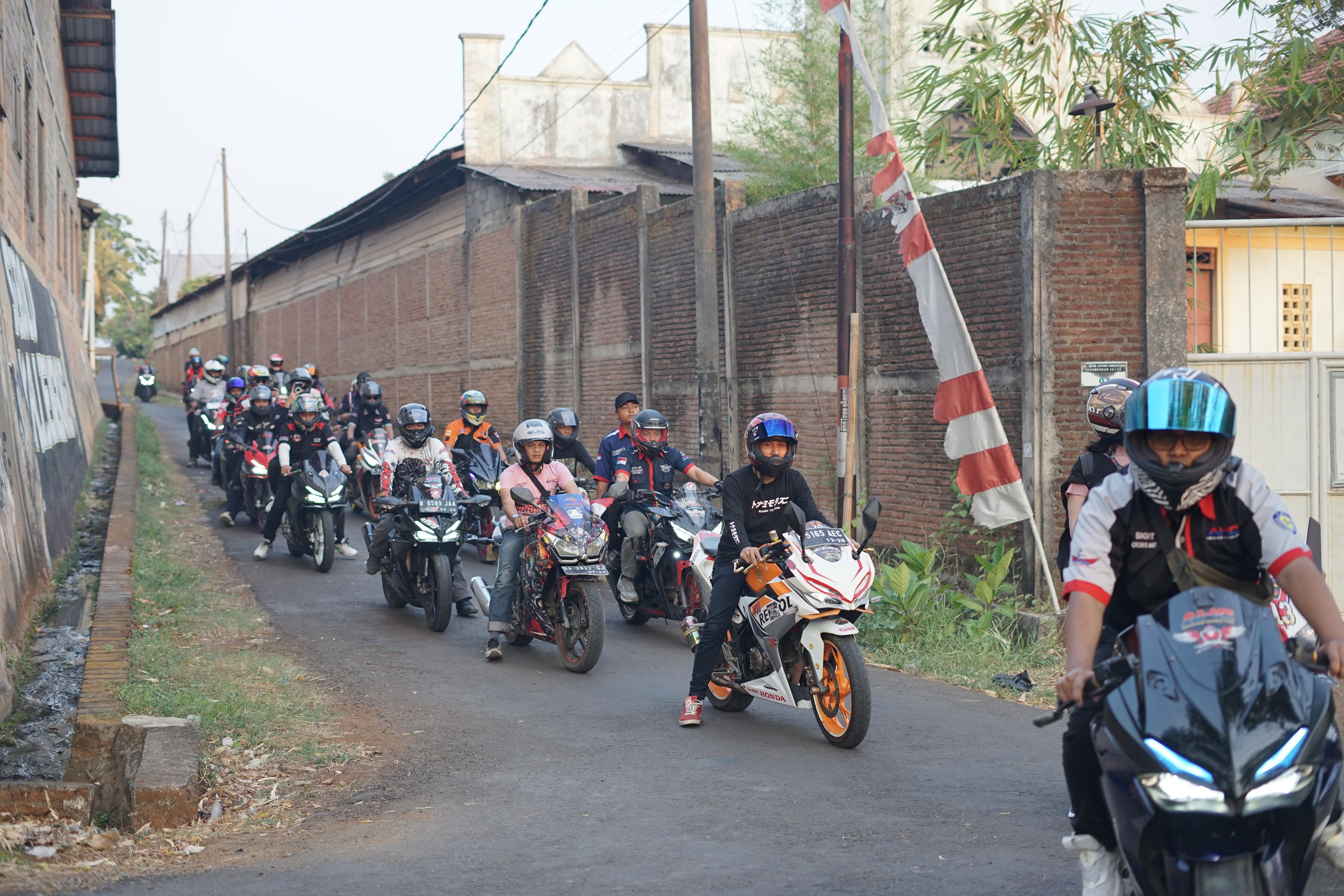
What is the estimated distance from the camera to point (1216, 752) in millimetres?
3070

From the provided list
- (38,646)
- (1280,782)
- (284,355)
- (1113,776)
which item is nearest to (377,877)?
(1113,776)

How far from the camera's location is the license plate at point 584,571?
9.25 m

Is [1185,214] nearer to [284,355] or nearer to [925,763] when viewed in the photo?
[925,763]

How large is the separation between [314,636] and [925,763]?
5.81 metres

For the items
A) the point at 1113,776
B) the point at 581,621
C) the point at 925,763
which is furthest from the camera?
the point at 581,621

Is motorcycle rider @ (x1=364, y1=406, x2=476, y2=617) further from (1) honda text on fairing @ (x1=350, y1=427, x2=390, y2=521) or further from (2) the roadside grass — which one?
(1) honda text on fairing @ (x1=350, y1=427, x2=390, y2=521)

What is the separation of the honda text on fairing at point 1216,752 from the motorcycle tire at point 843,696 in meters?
3.45

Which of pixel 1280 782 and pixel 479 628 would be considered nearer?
pixel 1280 782

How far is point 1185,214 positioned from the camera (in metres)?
11.1

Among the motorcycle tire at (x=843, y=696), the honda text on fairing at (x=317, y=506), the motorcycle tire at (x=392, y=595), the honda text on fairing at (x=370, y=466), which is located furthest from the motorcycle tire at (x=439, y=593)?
the honda text on fairing at (x=370, y=466)

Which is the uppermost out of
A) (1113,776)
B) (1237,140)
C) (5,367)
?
(1237,140)

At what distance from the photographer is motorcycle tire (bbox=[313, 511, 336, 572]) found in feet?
46.3

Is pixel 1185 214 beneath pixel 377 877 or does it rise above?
above

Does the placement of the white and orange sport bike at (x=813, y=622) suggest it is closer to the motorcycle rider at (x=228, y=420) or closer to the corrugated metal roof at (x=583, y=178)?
the motorcycle rider at (x=228, y=420)
